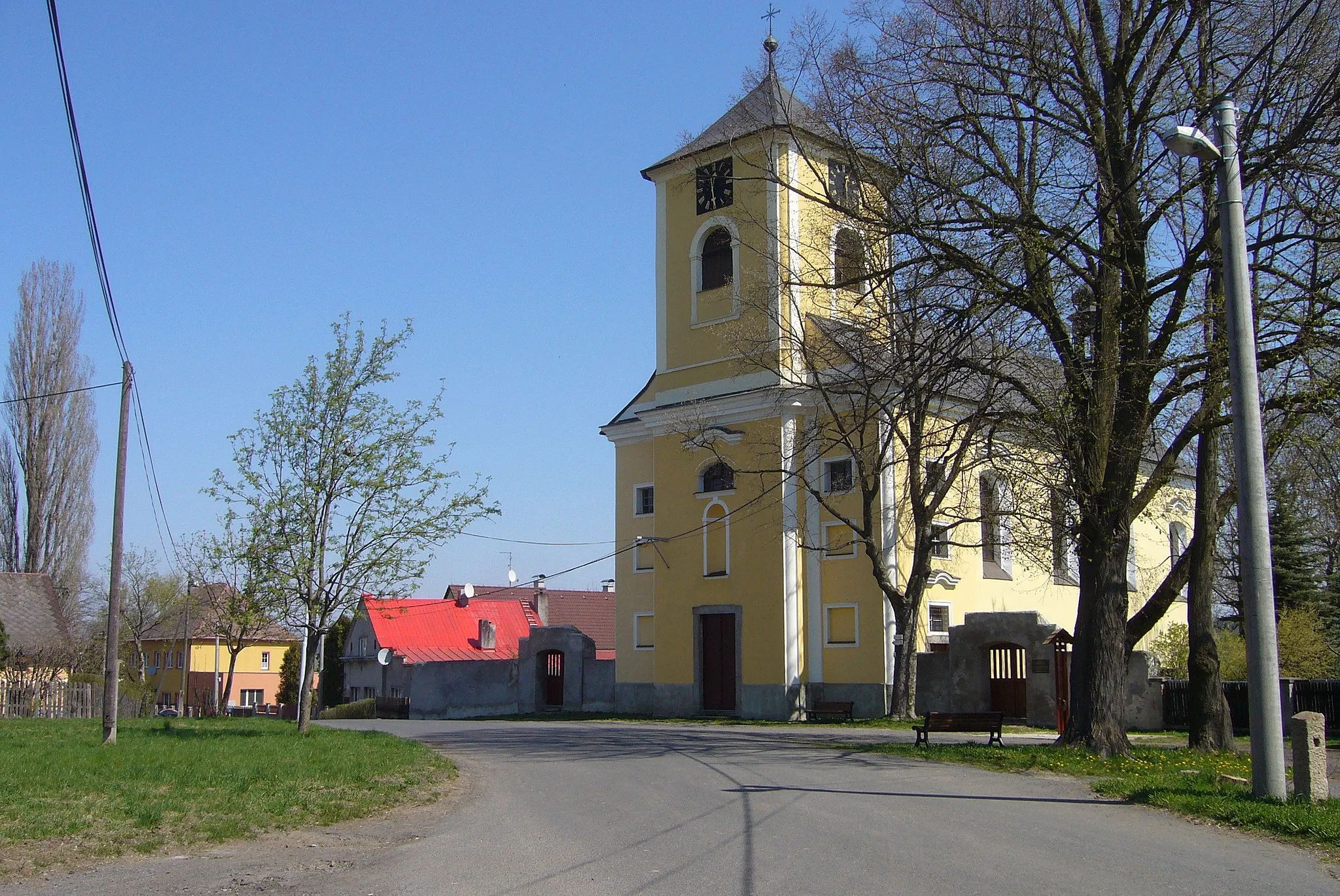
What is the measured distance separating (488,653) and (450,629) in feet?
7.21

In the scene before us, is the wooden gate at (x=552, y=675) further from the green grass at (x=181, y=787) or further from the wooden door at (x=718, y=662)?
the green grass at (x=181, y=787)

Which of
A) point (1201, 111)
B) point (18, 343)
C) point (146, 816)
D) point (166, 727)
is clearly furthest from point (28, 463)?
point (1201, 111)

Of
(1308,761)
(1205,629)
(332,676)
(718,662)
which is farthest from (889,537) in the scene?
(332,676)

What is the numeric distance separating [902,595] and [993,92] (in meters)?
16.1

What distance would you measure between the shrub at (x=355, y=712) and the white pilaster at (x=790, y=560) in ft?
65.2

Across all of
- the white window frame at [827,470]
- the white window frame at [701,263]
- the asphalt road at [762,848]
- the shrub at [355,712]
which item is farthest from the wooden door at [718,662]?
the asphalt road at [762,848]

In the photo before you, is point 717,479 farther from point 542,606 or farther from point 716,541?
point 542,606

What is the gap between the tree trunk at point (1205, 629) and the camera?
1825 centimetres

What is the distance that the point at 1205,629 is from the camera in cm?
1872

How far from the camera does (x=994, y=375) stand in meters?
17.5

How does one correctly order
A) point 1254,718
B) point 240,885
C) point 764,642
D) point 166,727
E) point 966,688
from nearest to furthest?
point 240,885
point 1254,718
point 166,727
point 966,688
point 764,642

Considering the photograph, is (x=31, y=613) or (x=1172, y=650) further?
(x=31, y=613)

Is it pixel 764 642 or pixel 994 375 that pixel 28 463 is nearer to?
pixel 764 642

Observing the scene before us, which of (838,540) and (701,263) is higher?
(701,263)
